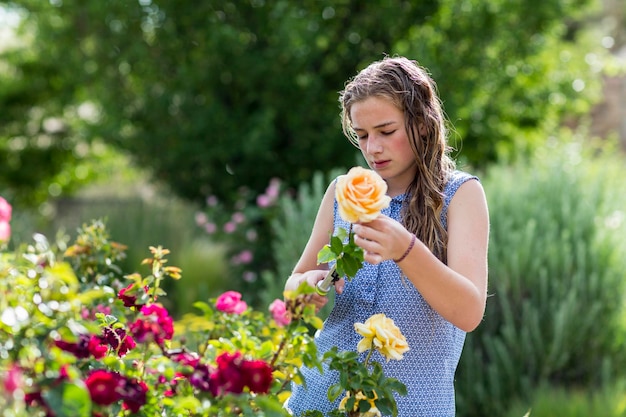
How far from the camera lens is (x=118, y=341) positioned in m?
1.88

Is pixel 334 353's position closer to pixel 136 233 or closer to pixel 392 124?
pixel 392 124

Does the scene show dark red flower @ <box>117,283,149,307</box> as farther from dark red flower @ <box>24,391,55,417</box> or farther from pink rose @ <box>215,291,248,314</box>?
dark red flower @ <box>24,391,55,417</box>

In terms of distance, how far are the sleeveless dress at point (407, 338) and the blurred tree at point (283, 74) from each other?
16.2ft

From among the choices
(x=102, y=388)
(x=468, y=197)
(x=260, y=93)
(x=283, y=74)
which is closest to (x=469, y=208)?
(x=468, y=197)

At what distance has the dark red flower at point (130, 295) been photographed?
200cm

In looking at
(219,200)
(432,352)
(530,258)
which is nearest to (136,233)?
(219,200)

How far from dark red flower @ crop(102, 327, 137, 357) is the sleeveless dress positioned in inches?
16.9

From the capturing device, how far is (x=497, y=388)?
410 centimetres

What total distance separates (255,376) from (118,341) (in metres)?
0.54

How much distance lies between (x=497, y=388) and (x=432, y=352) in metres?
2.29

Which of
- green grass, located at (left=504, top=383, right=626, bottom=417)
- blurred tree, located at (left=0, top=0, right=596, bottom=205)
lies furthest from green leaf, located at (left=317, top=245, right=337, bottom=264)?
blurred tree, located at (left=0, top=0, right=596, bottom=205)

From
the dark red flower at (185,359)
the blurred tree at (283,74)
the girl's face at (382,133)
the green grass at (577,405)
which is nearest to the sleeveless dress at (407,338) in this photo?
the girl's face at (382,133)

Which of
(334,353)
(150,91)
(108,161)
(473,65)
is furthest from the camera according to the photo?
(108,161)

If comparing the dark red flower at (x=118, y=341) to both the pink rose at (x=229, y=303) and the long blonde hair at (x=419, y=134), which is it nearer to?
the pink rose at (x=229, y=303)
